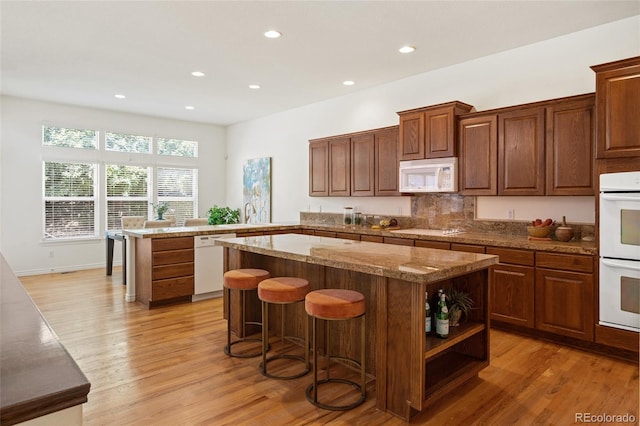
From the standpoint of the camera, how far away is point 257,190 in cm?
786

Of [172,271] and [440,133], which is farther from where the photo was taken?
[172,271]

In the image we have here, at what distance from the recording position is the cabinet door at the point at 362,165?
5.36m

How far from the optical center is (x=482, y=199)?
4426 millimetres

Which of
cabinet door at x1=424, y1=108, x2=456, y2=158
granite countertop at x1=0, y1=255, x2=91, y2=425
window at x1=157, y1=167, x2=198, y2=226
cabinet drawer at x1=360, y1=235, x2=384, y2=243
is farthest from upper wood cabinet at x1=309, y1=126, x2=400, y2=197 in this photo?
granite countertop at x1=0, y1=255, x2=91, y2=425

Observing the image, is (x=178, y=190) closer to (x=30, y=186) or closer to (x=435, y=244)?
(x=30, y=186)

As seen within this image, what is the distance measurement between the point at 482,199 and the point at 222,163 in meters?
6.18

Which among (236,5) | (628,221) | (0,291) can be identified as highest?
(236,5)

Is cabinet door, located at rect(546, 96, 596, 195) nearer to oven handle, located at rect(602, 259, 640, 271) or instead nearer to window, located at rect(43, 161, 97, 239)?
oven handle, located at rect(602, 259, 640, 271)

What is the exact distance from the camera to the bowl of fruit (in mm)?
3660

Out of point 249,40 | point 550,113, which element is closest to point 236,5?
point 249,40

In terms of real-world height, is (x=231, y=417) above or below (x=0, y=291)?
below

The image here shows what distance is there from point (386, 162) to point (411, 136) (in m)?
0.59

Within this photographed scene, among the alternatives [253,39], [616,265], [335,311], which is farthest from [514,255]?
[253,39]

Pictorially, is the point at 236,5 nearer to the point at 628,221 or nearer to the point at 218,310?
the point at 218,310
